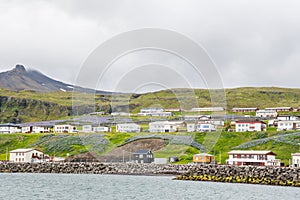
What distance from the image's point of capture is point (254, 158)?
97188 millimetres

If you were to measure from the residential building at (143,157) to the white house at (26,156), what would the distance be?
74.8 ft

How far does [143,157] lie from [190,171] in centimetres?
2886

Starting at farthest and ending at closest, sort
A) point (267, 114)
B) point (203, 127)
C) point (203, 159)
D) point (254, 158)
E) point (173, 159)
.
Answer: point (267, 114)
point (203, 127)
point (173, 159)
point (203, 159)
point (254, 158)

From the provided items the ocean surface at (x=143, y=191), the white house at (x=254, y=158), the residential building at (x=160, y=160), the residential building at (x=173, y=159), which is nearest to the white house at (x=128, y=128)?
the residential building at (x=160, y=160)

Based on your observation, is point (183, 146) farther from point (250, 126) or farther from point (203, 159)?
point (250, 126)

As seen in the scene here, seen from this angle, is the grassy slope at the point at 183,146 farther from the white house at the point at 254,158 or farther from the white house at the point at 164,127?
the white house at the point at 164,127

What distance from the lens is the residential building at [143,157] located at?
361ft

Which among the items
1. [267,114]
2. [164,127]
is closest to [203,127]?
[164,127]

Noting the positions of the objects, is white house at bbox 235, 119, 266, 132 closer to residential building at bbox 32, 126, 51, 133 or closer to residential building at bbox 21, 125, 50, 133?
residential building at bbox 32, 126, 51, 133

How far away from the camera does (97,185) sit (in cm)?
7044

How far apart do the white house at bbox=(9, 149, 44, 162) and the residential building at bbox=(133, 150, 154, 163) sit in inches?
898

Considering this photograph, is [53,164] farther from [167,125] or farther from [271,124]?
[271,124]

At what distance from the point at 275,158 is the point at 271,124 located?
46.7 meters

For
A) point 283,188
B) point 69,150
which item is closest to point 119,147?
point 69,150
